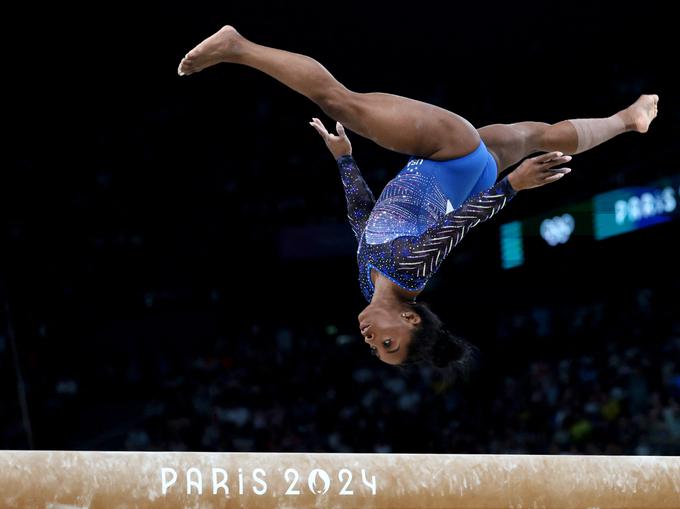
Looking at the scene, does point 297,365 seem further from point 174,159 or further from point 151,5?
point 151,5

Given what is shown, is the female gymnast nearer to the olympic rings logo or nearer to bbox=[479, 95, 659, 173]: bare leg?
bbox=[479, 95, 659, 173]: bare leg

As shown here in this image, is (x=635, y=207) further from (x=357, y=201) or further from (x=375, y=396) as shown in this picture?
(x=357, y=201)

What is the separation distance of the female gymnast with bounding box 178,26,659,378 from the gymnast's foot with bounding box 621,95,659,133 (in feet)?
0.47

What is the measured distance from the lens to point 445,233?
10.4 feet

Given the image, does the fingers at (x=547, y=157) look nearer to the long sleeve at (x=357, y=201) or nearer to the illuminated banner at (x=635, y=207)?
the long sleeve at (x=357, y=201)

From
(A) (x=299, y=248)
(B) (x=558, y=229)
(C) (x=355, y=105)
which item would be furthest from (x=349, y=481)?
(B) (x=558, y=229)

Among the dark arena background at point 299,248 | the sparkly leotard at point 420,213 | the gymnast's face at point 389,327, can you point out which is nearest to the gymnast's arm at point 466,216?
the sparkly leotard at point 420,213

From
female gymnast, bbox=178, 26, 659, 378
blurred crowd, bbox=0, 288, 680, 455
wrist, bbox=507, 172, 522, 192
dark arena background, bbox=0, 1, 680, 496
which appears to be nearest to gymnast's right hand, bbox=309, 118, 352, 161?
female gymnast, bbox=178, 26, 659, 378

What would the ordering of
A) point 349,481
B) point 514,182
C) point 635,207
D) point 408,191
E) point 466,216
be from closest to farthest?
point 514,182 → point 466,216 → point 408,191 → point 349,481 → point 635,207

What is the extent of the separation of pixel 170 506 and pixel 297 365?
12.7 feet

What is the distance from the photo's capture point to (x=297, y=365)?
7770 mm

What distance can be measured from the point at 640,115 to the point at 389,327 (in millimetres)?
1613

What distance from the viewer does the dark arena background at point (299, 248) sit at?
6.97m

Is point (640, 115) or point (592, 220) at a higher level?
point (640, 115)
